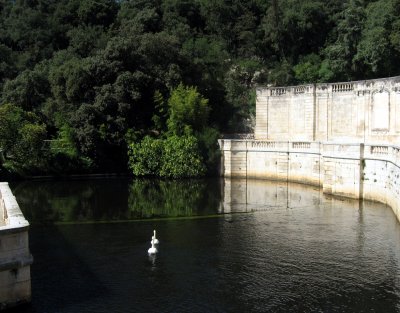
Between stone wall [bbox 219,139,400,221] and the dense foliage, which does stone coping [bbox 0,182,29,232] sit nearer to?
stone wall [bbox 219,139,400,221]

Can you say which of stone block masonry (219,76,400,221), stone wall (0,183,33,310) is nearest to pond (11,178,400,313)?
stone wall (0,183,33,310)

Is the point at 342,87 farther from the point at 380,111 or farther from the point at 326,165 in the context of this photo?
the point at 326,165

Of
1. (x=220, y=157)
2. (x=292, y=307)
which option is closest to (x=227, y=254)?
(x=292, y=307)

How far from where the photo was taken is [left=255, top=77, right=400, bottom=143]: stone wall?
39.9 metres

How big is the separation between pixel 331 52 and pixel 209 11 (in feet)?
73.1

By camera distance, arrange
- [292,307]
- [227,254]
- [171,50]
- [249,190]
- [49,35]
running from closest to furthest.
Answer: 1. [292,307]
2. [227,254]
3. [249,190]
4. [171,50]
5. [49,35]

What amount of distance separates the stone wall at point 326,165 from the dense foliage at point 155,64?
124 inches

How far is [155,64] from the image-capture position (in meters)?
52.3

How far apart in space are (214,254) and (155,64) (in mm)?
32335

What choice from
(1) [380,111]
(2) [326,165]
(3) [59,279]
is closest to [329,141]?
(1) [380,111]

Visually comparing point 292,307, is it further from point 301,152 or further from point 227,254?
point 301,152

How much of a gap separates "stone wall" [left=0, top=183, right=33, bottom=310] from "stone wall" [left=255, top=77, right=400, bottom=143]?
97.1ft

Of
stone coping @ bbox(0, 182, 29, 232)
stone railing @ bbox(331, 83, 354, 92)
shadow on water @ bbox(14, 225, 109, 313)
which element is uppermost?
A: stone railing @ bbox(331, 83, 354, 92)

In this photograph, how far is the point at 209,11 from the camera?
75250 millimetres
